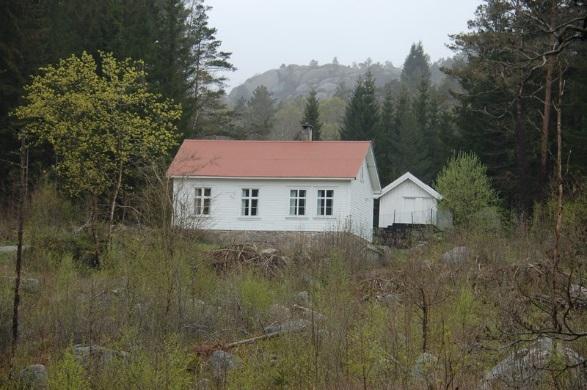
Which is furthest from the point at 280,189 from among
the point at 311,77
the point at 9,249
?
the point at 311,77

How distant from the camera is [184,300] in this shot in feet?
39.1

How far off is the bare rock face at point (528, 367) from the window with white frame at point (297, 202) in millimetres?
22706

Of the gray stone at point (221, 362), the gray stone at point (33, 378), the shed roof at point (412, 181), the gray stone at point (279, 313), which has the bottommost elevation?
the gray stone at point (33, 378)

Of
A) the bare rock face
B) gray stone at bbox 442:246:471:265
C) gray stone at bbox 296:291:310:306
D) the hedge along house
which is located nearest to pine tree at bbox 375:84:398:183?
the hedge along house

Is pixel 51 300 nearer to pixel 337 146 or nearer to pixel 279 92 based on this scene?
pixel 337 146

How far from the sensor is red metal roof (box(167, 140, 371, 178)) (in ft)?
101

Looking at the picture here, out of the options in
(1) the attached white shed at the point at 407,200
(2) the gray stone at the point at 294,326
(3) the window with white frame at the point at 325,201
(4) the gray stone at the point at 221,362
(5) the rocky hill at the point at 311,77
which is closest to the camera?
(4) the gray stone at the point at 221,362

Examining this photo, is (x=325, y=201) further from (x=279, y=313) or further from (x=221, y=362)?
(x=221, y=362)

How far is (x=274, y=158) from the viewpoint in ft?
106

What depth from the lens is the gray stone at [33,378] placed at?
888cm

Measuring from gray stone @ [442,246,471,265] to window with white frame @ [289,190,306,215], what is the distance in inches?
599

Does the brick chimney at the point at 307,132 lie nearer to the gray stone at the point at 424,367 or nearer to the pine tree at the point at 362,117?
the pine tree at the point at 362,117

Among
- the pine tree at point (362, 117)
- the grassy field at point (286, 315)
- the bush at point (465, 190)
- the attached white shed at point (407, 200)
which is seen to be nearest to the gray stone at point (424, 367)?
the grassy field at point (286, 315)

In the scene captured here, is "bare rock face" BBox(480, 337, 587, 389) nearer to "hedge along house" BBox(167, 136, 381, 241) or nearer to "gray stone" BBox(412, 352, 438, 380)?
"gray stone" BBox(412, 352, 438, 380)
